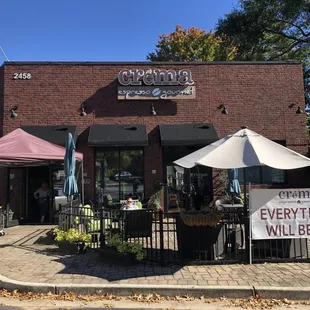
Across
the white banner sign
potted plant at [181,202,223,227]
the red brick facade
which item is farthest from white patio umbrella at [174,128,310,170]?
the red brick facade

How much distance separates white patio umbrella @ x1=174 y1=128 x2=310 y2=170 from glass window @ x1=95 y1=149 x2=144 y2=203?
7471mm

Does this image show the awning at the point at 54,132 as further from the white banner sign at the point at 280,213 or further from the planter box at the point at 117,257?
the white banner sign at the point at 280,213

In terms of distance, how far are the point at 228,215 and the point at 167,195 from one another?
7.53 m

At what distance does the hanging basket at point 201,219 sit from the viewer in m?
6.94

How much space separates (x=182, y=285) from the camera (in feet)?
18.9

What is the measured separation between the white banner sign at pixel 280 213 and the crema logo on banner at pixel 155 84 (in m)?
8.67

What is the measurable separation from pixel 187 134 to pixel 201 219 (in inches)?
300

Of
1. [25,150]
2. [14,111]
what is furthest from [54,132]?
[25,150]

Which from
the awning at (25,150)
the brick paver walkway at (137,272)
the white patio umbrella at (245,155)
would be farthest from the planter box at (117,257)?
the awning at (25,150)

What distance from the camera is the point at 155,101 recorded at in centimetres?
1505

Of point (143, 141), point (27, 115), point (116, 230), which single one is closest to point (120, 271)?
point (116, 230)

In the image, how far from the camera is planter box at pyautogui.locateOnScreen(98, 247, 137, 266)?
711 centimetres

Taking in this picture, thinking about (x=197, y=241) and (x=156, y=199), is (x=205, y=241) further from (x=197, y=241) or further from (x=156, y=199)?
(x=156, y=199)

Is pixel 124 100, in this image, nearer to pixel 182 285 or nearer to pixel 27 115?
pixel 27 115
